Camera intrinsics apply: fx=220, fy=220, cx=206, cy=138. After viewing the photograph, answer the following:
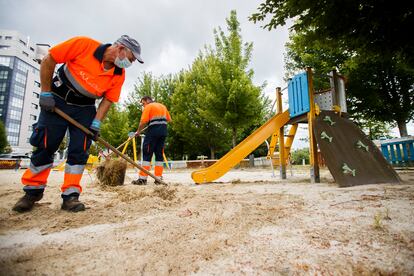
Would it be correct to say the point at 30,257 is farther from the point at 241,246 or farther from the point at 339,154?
the point at 339,154

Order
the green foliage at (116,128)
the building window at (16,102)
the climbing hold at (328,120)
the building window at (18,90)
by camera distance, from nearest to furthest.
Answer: the climbing hold at (328,120)
the green foliage at (116,128)
the building window at (16,102)
the building window at (18,90)

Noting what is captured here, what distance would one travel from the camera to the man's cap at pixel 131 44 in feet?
8.30

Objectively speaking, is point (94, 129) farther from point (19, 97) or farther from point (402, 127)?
point (19, 97)

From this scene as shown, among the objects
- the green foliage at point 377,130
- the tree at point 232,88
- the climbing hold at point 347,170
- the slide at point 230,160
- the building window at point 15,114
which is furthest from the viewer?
the building window at point 15,114

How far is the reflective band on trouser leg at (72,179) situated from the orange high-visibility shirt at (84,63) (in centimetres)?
81

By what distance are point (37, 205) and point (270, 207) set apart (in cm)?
240

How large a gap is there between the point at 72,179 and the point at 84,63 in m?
1.24

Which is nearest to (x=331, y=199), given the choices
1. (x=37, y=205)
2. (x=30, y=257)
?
(x=30, y=257)

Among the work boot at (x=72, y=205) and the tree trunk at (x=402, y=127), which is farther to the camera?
the tree trunk at (x=402, y=127)

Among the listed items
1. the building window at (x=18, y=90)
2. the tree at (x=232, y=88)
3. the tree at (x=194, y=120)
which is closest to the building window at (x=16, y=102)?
the building window at (x=18, y=90)

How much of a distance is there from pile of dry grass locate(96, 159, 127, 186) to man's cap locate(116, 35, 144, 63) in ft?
8.55

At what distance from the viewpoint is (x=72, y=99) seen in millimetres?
2428

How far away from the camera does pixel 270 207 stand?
2.10 metres

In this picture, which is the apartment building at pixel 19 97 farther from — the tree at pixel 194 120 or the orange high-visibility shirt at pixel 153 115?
the orange high-visibility shirt at pixel 153 115
